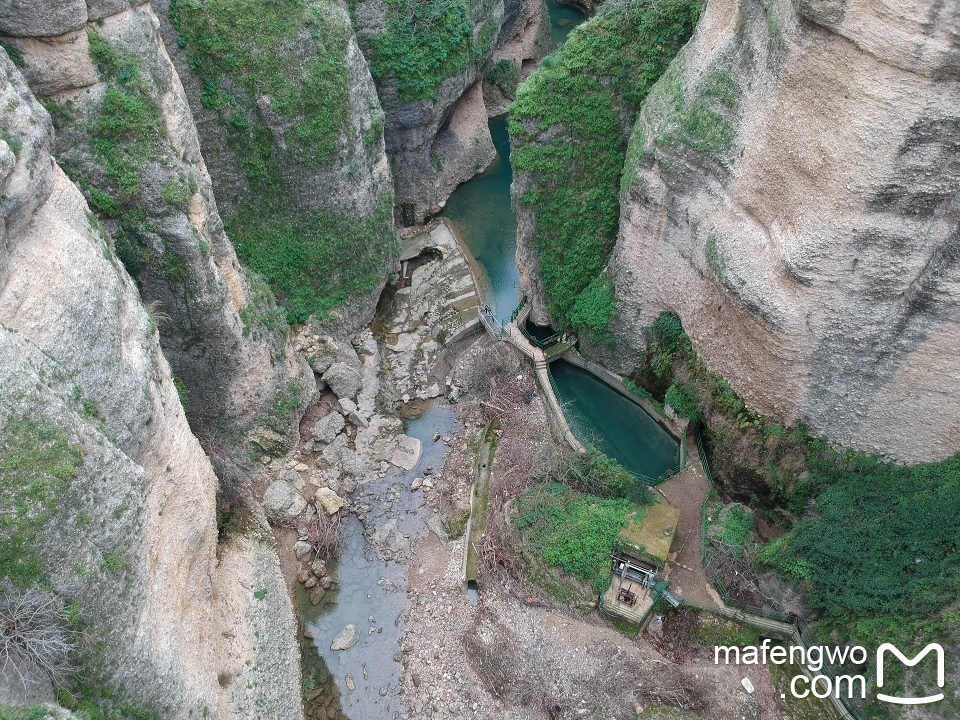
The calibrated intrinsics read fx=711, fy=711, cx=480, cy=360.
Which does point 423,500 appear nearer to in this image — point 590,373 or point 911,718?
point 590,373

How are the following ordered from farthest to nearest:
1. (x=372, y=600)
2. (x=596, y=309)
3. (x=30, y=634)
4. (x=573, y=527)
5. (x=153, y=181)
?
1. (x=596, y=309)
2. (x=372, y=600)
3. (x=573, y=527)
4. (x=153, y=181)
5. (x=30, y=634)

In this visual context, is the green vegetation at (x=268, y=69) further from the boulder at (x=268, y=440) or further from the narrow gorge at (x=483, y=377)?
the boulder at (x=268, y=440)

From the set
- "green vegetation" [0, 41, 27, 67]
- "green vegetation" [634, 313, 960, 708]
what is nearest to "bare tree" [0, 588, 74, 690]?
"green vegetation" [0, 41, 27, 67]

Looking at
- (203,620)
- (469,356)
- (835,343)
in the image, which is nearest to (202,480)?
(203,620)

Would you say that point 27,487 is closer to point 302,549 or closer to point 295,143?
point 302,549

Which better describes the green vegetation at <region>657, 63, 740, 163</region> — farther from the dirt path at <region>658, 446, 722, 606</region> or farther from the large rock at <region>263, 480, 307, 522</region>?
the large rock at <region>263, 480, 307, 522</region>

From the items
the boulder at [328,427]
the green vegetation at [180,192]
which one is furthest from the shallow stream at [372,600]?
the green vegetation at [180,192]

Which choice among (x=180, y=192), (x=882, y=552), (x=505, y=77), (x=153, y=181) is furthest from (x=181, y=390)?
(x=505, y=77)
